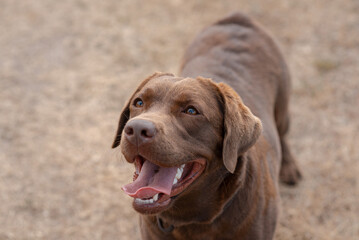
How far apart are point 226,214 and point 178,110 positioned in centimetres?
83

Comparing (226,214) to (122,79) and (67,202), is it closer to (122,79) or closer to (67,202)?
(67,202)

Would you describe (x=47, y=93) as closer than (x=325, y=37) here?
Yes

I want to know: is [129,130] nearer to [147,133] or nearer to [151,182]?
[147,133]

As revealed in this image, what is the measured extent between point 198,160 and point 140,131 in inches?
19.3

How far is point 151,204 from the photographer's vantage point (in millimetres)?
2967

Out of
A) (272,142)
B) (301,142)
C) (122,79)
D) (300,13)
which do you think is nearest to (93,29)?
(122,79)

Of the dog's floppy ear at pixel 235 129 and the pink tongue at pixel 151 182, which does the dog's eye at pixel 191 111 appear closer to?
the dog's floppy ear at pixel 235 129

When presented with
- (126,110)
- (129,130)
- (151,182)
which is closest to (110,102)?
(126,110)

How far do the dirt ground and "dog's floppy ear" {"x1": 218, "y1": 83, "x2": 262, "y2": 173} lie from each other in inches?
65.1

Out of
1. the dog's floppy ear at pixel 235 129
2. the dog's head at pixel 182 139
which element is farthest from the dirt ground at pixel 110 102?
the dog's floppy ear at pixel 235 129

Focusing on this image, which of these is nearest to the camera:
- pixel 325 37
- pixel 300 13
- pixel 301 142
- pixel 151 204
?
pixel 151 204

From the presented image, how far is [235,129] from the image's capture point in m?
3.09

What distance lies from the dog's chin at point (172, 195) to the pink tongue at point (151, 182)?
4 centimetres

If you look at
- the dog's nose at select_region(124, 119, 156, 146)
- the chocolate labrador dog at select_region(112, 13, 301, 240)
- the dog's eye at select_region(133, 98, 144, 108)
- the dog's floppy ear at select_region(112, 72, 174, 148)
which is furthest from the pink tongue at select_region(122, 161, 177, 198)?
the dog's floppy ear at select_region(112, 72, 174, 148)
